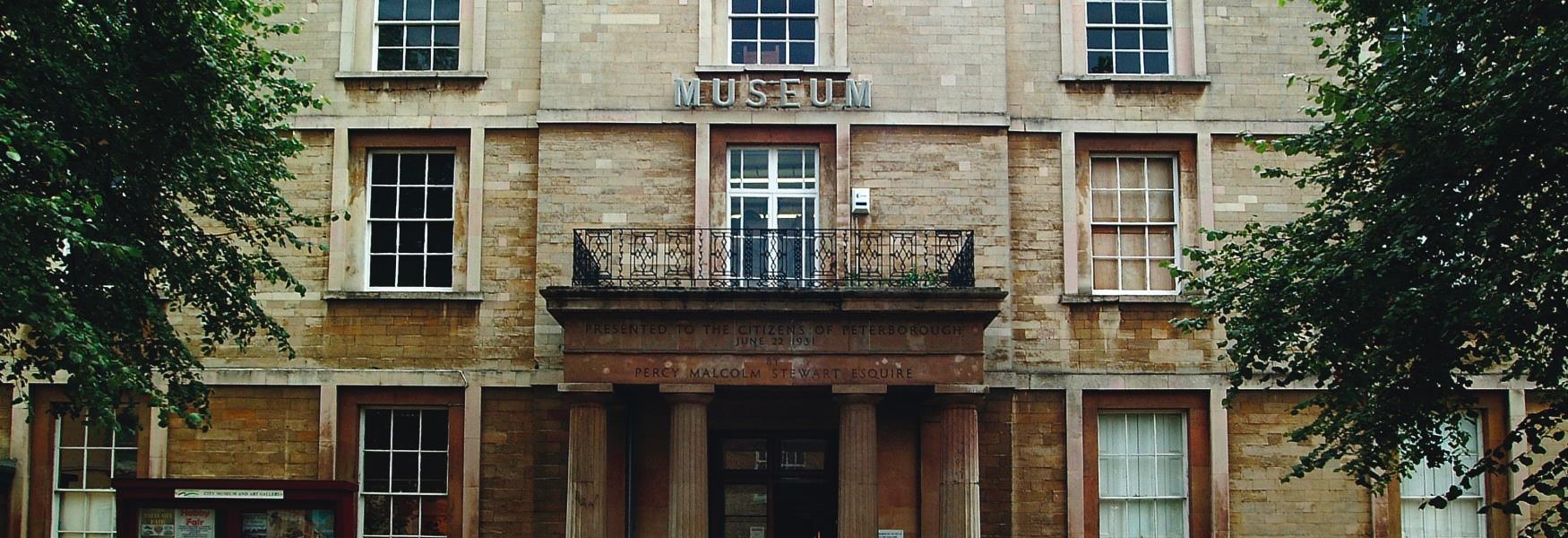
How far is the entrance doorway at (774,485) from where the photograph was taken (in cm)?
1920

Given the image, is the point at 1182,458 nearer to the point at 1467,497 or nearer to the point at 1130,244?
the point at 1130,244

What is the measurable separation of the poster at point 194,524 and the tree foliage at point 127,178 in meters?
1.62

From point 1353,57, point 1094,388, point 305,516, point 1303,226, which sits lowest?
point 305,516

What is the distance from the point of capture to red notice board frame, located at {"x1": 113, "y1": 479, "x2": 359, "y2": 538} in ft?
56.3

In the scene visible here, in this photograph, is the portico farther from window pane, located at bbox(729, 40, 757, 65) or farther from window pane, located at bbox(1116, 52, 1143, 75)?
window pane, located at bbox(1116, 52, 1143, 75)

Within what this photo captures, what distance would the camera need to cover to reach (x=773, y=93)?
1952 cm

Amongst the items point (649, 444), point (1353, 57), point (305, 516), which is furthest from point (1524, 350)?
point (305, 516)

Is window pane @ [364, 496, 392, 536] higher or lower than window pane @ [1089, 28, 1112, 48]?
lower

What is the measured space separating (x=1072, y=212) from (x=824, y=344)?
4.28 metres

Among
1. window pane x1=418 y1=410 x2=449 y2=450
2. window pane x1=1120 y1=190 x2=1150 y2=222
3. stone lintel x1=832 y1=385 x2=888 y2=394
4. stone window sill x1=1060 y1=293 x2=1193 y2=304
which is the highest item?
window pane x1=1120 y1=190 x2=1150 y2=222

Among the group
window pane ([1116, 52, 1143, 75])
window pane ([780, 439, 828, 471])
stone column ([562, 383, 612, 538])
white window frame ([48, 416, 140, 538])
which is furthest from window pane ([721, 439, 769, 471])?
white window frame ([48, 416, 140, 538])

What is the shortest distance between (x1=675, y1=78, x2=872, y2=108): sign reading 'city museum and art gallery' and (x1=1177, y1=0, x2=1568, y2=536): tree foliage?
5.39m

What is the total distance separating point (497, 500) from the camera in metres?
19.1

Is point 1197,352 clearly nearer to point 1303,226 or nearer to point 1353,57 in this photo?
point 1303,226
